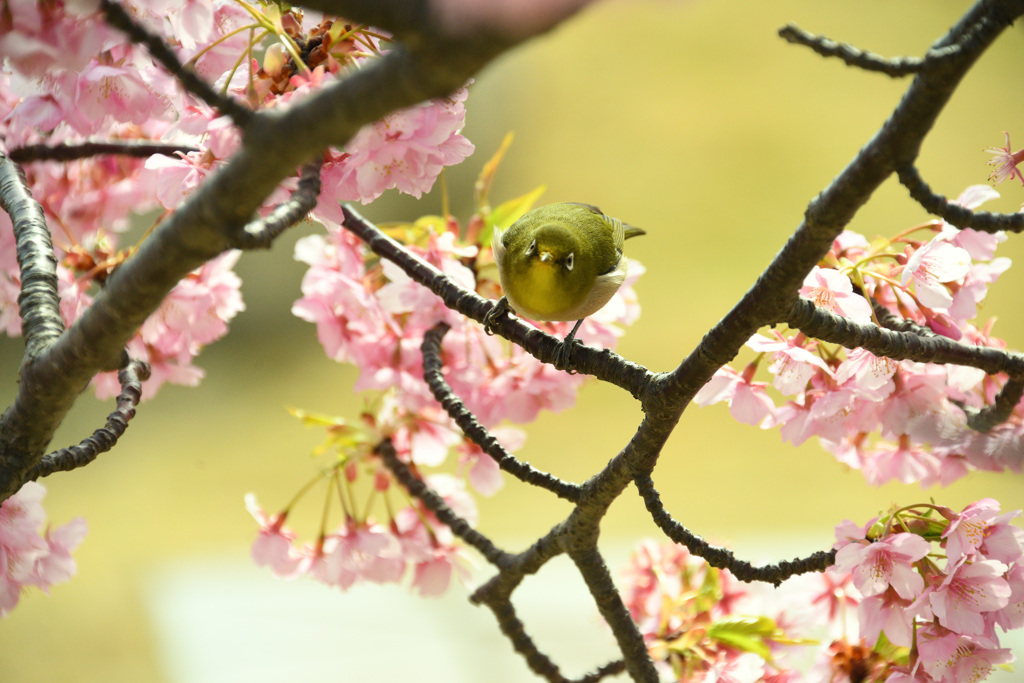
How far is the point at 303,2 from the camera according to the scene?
23cm

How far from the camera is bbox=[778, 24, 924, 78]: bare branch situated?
0.29m

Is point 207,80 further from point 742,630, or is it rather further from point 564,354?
point 742,630

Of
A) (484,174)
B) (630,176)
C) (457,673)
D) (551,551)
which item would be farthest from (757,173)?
(551,551)

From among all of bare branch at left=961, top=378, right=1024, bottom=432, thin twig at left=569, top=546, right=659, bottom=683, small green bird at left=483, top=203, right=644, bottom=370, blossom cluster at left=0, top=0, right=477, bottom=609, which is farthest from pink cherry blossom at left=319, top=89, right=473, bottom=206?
bare branch at left=961, top=378, right=1024, bottom=432

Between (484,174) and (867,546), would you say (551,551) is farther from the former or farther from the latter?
(484,174)

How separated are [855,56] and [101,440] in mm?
411

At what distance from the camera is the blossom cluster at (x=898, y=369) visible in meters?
0.46

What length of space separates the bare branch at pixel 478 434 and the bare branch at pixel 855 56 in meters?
0.27

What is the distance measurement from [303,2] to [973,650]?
48 centimetres

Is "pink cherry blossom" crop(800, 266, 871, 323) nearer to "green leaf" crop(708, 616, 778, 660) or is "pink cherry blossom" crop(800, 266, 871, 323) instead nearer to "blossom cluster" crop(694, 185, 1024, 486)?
"blossom cluster" crop(694, 185, 1024, 486)

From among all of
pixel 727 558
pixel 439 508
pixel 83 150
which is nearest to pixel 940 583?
pixel 727 558

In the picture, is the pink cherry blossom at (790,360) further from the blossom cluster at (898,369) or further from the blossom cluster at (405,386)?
the blossom cluster at (405,386)

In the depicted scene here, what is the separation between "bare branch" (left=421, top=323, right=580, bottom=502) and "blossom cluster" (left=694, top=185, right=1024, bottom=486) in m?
0.11

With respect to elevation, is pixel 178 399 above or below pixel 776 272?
below
